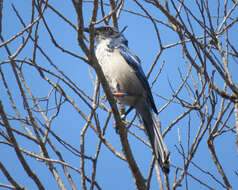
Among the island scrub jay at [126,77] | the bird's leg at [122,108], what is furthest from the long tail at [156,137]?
the bird's leg at [122,108]

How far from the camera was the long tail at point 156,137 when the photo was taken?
3.25 metres

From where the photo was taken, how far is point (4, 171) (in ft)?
7.88

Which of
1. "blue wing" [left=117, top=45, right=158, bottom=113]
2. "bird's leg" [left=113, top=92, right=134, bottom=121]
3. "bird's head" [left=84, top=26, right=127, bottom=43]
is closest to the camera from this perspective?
"bird's leg" [left=113, top=92, right=134, bottom=121]

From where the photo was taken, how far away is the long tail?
3253 mm

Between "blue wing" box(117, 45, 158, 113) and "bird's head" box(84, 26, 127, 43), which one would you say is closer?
"blue wing" box(117, 45, 158, 113)

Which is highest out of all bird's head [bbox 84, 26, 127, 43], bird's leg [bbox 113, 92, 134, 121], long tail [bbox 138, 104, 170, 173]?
bird's head [bbox 84, 26, 127, 43]

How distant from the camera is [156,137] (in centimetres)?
377

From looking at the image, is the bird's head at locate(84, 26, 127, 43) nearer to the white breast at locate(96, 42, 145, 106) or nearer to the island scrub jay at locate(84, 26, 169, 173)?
the island scrub jay at locate(84, 26, 169, 173)

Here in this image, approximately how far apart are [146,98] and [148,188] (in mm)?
1916

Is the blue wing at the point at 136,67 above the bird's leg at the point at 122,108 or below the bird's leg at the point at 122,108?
above

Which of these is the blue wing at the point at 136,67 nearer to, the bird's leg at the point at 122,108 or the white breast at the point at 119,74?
the white breast at the point at 119,74

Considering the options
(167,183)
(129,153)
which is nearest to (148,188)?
(167,183)

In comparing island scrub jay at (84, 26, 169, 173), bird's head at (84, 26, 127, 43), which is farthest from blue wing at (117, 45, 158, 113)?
bird's head at (84, 26, 127, 43)

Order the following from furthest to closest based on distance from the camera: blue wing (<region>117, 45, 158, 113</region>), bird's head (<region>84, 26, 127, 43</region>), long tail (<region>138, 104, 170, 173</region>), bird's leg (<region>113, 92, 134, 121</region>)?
bird's head (<region>84, 26, 127, 43</region>) < blue wing (<region>117, 45, 158, 113</region>) < bird's leg (<region>113, 92, 134, 121</region>) < long tail (<region>138, 104, 170, 173</region>)
